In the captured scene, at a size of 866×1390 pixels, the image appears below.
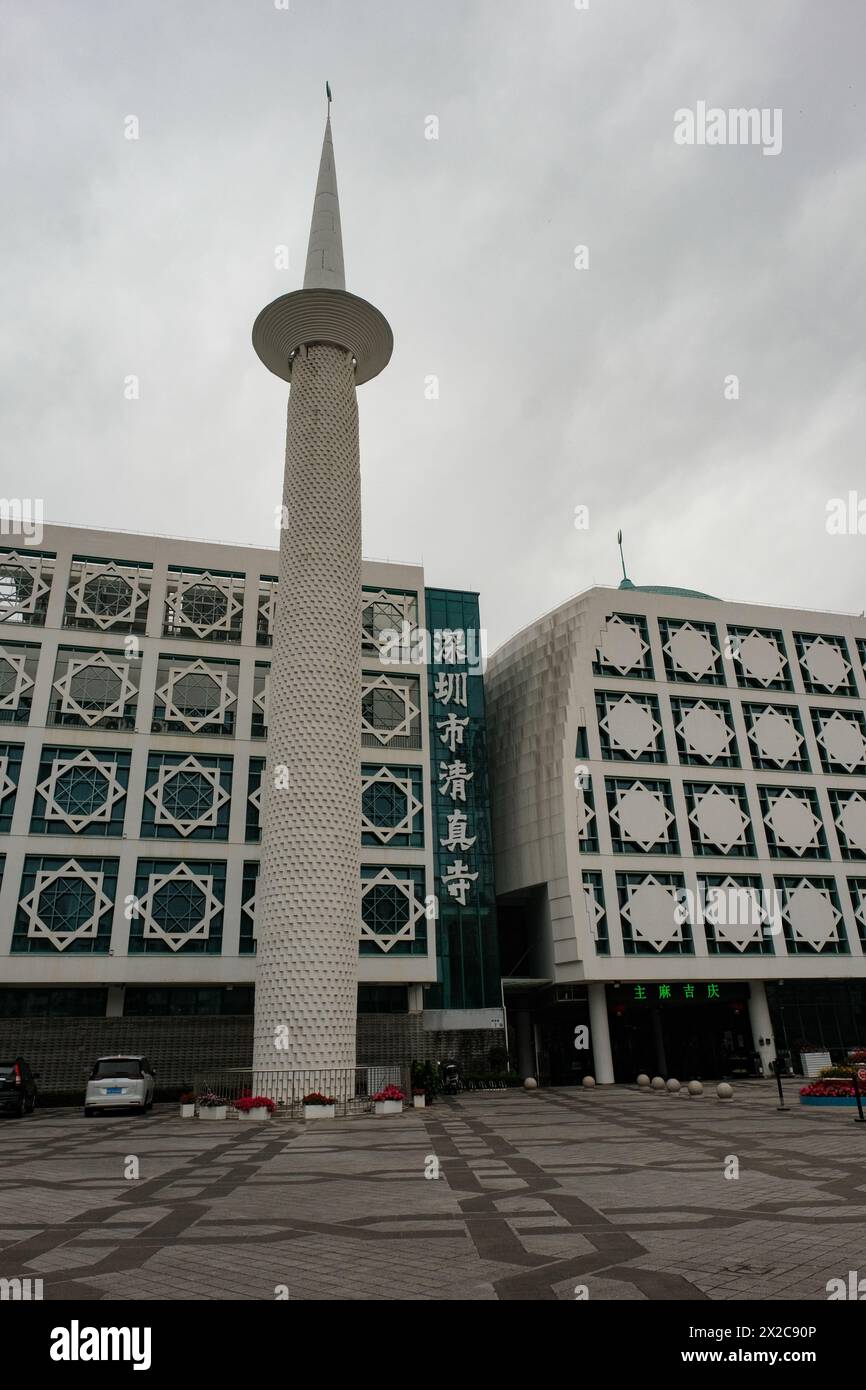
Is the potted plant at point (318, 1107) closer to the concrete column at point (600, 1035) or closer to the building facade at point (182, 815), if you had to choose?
the building facade at point (182, 815)

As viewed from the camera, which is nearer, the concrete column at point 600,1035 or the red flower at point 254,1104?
the red flower at point 254,1104

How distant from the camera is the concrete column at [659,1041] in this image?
45.4 metres

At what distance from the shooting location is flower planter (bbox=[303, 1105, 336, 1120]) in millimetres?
25672

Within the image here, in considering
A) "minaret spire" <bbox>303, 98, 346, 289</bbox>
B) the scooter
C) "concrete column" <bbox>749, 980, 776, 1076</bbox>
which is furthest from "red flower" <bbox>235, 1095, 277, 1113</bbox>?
"minaret spire" <bbox>303, 98, 346, 289</bbox>

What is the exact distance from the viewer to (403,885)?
41.2 m

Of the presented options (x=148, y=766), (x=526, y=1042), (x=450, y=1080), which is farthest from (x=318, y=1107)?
(x=526, y=1042)

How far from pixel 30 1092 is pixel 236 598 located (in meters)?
23.6

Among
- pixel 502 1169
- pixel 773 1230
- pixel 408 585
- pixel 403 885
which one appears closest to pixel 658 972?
pixel 403 885

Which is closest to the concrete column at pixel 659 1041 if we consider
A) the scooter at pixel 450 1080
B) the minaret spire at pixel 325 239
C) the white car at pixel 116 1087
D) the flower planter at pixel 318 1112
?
the scooter at pixel 450 1080

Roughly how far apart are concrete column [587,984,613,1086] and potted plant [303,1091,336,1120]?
65.2 feet

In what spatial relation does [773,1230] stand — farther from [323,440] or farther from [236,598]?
[236,598]

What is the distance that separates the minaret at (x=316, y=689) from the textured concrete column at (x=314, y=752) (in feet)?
0.15

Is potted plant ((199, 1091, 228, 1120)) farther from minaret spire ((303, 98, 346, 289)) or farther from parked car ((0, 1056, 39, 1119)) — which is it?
minaret spire ((303, 98, 346, 289))

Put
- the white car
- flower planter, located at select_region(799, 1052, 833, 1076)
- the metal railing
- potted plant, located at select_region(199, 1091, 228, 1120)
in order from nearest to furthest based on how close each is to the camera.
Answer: potted plant, located at select_region(199, 1091, 228, 1120) → the metal railing → the white car → flower planter, located at select_region(799, 1052, 833, 1076)
